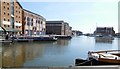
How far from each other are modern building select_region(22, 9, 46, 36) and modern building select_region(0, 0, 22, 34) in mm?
4509

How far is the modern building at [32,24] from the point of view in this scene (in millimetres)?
91144

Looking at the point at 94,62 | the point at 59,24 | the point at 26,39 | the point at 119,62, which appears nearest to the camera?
the point at 119,62

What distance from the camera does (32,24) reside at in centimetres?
9894

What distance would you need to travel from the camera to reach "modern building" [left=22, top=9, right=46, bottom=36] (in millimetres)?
91144

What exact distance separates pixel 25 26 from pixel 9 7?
1659 centimetres

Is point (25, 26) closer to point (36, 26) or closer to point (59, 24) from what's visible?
point (36, 26)

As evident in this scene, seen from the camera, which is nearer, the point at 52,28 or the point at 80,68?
the point at 80,68

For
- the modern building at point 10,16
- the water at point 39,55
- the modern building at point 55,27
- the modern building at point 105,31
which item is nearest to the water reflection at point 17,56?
the water at point 39,55

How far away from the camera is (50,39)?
272 feet

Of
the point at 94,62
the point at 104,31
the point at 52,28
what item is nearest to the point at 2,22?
the point at 94,62

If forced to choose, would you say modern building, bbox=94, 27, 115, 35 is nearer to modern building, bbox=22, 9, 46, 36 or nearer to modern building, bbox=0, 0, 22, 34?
modern building, bbox=22, 9, 46, 36

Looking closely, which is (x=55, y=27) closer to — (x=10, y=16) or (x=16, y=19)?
(x=16, y=19)

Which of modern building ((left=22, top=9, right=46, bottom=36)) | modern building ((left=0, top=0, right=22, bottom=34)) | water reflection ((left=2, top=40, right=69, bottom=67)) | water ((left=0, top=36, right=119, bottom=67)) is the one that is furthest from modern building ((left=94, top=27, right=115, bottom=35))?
water reflection ((left=2, top=40, right=69, bottom=67))

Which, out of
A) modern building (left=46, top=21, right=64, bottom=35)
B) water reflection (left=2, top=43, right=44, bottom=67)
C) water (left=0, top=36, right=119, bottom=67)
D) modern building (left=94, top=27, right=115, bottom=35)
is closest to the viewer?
water reflection (left=2, top=43, right=44, bottom=67)
